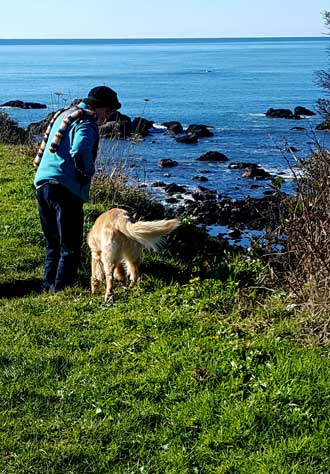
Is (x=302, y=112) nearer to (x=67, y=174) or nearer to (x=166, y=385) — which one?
(x=67, y=174)

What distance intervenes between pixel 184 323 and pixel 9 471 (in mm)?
2441

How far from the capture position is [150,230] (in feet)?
22.9

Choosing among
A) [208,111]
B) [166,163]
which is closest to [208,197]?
[166,163]

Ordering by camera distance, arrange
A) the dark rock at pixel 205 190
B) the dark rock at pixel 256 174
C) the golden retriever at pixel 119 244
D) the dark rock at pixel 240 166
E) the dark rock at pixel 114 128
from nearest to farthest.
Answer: the golden retriever at pixel 119 244 < the dark rock at pixel 114 128 < the dark rock at pixel 205 190 < the dark rock at pixel 256 174 < the dark rock at pixel 240 166

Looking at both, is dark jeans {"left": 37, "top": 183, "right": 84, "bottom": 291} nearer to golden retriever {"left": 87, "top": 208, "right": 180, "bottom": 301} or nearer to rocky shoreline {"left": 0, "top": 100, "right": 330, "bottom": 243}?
golden retriever {"left": 87, "top": 208, "right": 180, "bottom": 301}

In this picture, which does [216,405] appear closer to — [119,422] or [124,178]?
[119,422]

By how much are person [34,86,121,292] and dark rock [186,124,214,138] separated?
25.4 m

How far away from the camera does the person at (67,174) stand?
7.08 meters

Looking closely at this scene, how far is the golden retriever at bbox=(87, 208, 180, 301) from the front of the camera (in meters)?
7.03

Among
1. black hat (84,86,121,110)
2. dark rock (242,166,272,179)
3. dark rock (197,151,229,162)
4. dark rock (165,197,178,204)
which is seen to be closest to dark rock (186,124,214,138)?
dark rock (197,151,229,162)

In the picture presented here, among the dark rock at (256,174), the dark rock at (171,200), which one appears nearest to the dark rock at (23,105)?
the dark rock at (256,174)

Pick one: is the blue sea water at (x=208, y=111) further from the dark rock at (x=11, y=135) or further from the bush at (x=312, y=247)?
the dark rock at (x=11, y=135)

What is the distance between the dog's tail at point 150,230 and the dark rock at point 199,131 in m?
25.9

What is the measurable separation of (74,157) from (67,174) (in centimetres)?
34
